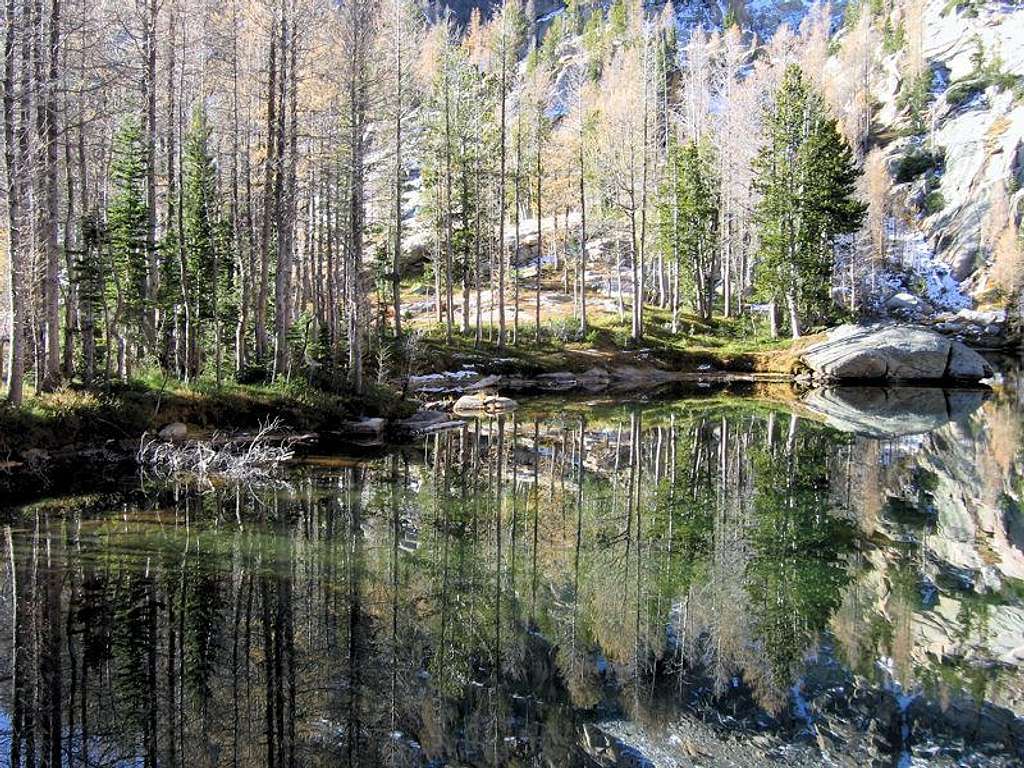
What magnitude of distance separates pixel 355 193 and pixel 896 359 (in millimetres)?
24777

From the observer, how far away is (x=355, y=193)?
73.5 ft

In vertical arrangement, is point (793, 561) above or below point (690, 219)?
below

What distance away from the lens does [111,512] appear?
12.1 metres

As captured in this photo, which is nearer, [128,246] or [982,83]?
[128,246]

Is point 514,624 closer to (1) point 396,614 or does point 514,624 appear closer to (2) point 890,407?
(1) point 396,614

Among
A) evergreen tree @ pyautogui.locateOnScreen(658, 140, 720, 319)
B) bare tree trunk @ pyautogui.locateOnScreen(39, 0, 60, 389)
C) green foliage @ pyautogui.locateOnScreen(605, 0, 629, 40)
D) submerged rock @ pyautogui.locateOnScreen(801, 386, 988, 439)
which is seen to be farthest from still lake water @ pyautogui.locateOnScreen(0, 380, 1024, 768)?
green foliage @ pyautogui.locateOnScreen(605, 0, 629, 40)

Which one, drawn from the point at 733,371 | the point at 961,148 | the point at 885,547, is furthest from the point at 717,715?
the point at 961,148

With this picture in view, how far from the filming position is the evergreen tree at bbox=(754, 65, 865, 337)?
39.2 meters

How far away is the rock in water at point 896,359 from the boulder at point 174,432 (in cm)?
2731

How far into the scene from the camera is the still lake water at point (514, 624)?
19.3 feet

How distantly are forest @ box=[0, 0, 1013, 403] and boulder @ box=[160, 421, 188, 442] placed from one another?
194cm

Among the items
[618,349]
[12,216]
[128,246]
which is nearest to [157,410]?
[128,246]

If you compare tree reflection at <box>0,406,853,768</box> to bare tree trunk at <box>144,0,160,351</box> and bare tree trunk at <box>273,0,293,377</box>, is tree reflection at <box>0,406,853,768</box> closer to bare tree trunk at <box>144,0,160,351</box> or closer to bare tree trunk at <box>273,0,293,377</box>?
bare tree trunk at <box>273,0,293,377</box>

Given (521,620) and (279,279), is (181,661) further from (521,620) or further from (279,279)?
(279,279)
